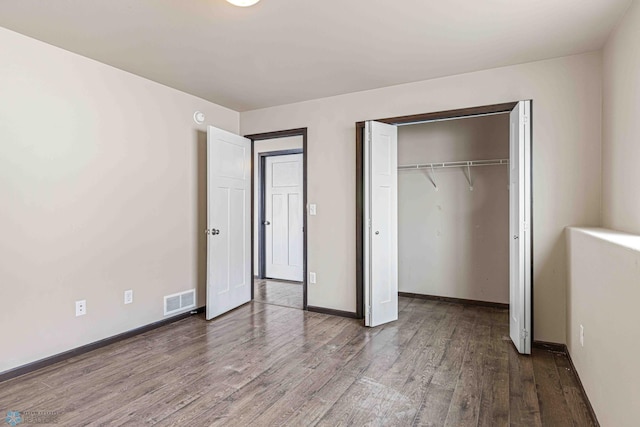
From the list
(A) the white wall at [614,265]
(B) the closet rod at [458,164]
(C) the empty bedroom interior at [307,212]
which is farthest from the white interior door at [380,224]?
(A) the white wall at [614,265]

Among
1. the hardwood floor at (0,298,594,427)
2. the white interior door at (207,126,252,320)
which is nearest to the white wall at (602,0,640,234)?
the hardwood floor at (0,298,594,427)

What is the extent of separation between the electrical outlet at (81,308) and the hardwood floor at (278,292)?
2023 millimetres

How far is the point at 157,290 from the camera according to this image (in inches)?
135

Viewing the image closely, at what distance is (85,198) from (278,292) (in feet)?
8.97

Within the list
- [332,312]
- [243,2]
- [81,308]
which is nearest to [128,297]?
[81,308]

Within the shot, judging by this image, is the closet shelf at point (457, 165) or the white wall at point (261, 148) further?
the white wall at point (261, 148)

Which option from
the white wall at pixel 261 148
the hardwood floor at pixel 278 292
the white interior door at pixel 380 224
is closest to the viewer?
the white interior door at pixel 380 224

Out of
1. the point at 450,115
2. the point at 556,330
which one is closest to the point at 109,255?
the point at 450,115

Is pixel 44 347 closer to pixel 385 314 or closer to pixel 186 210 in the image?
pixel 186 210

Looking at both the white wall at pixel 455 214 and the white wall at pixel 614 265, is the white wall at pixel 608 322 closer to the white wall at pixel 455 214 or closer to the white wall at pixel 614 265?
the white wall at pixel 614 265

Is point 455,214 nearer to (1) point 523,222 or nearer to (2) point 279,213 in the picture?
(1) point 523,222

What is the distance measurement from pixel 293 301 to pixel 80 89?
3.09m

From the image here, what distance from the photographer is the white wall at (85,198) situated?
243 centimetres

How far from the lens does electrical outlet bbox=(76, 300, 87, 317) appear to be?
9.14 feet
